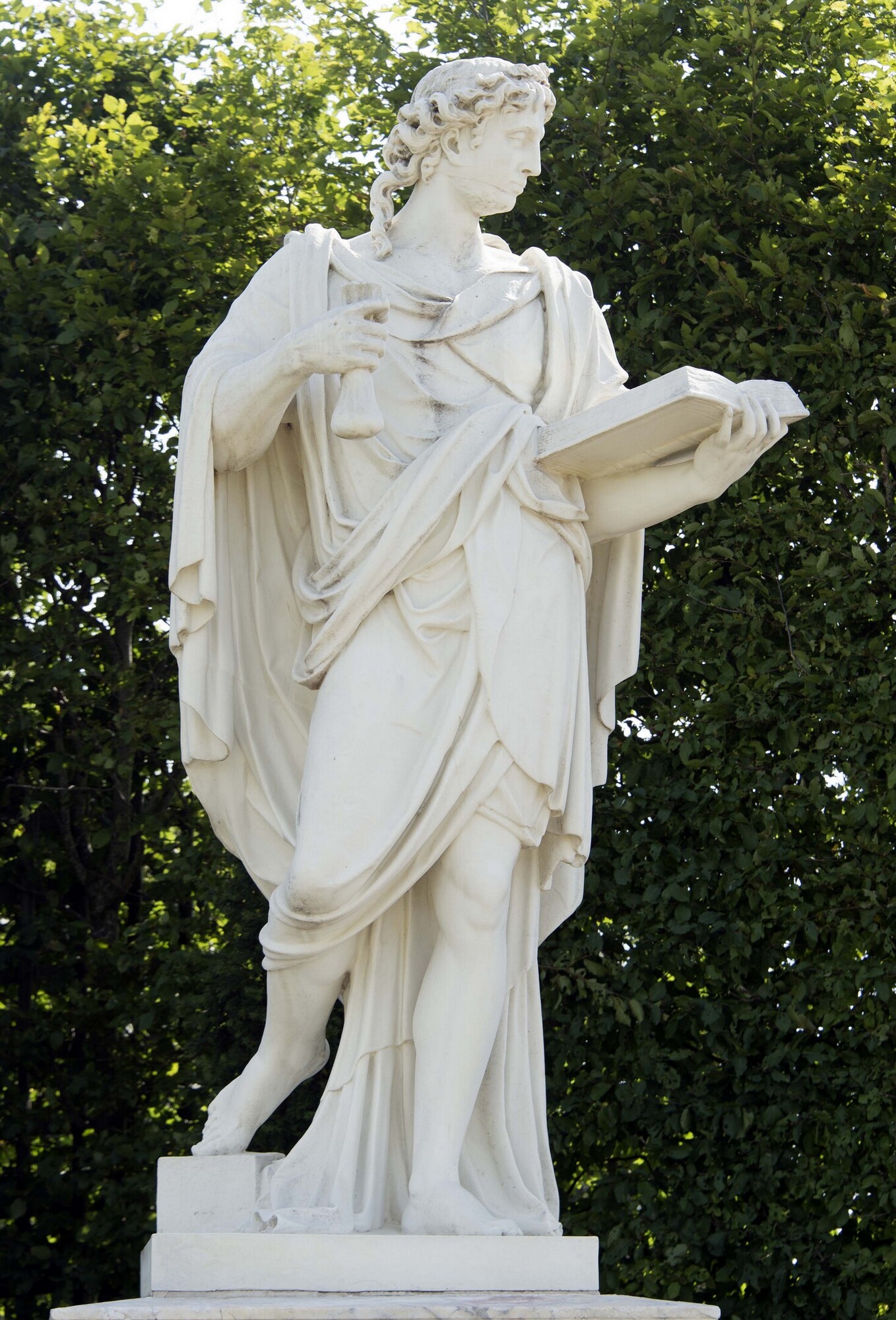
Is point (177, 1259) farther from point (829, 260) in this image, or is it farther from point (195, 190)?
point (195, 190)

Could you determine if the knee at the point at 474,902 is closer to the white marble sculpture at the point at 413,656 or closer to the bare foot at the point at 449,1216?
the white marble sculpture at the point at 413,656

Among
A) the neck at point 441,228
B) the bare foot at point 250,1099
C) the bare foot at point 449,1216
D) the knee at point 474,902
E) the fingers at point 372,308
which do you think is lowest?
the bare foot at point 449,1216

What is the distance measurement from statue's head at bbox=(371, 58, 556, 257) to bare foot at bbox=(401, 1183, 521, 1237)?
6.86 ft

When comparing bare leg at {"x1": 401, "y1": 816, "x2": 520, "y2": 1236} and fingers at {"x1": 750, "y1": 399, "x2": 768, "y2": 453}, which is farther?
fingers at {"x1": 750, "y1": 399, "x2": 768, "y2": 453}

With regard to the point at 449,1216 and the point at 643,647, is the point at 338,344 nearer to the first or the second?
the point at 449,1216

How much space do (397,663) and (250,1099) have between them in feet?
3.17

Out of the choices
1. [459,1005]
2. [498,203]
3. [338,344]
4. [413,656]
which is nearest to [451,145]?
[498,203]

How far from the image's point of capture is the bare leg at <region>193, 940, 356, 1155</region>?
4.25m

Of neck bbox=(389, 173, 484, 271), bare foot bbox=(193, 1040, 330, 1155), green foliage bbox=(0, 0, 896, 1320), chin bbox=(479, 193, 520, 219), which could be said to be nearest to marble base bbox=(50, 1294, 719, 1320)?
bare foot bbox=(193, 1040, 330, 1155)

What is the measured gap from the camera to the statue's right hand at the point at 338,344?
4184mm


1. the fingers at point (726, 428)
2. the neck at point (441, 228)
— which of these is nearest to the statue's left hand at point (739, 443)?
the fingers at point (726, 428)

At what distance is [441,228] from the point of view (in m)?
4.73

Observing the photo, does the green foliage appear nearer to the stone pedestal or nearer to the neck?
the neck

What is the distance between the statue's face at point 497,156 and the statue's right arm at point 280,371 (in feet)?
1.78
